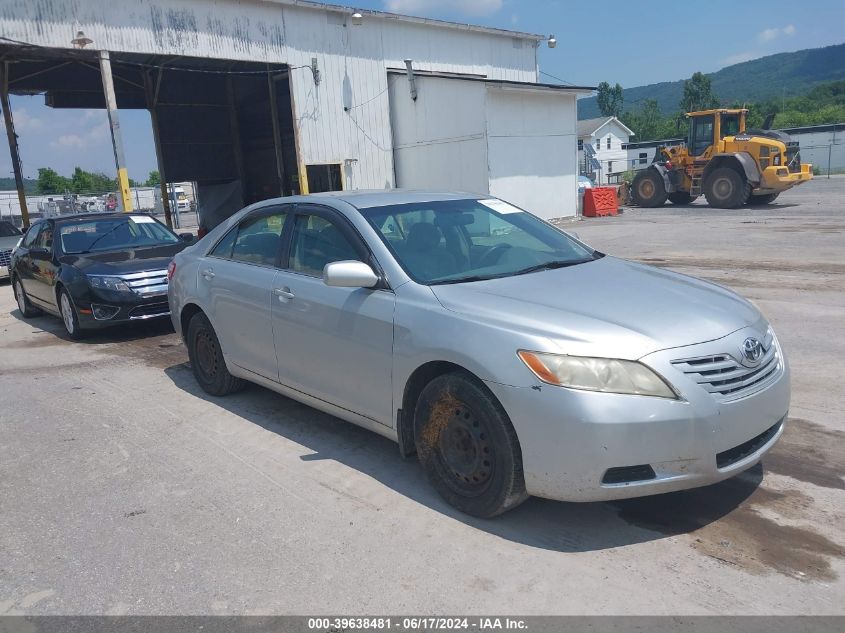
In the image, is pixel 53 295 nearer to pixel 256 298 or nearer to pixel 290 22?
pixel 256 298

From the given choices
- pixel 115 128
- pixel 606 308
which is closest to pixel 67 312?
pixel 606 308

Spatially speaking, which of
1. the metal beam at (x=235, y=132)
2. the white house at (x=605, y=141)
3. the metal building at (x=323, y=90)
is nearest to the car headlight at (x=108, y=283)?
the metal building at (x=323, y=90)

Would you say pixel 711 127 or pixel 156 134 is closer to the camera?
pixel 711 127

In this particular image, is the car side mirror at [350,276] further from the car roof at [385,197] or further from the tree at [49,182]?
the tree at [49,182]

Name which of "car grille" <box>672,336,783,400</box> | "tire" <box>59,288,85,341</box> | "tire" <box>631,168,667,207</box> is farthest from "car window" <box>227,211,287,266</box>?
"tire" <box>631,168,667,207</box>

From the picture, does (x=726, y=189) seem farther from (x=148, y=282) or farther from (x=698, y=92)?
(x=698, y=92)

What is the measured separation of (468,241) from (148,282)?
17.8ft

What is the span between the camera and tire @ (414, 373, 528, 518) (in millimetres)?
3375

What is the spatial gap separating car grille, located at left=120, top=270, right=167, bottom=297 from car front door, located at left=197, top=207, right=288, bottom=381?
117 inches

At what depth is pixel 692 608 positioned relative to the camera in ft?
9.28

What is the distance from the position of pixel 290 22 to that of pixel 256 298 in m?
18.3

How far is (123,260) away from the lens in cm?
881

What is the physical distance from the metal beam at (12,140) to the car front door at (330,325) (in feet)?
61.8

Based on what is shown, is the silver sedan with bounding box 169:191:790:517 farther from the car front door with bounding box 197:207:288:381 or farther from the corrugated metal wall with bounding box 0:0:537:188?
the corrugated metal wall with bounding box 0:0:537:188
